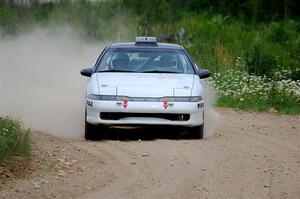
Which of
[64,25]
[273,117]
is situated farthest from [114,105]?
[64,25]

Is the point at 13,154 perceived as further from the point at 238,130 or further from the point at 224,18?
the point at 224,18

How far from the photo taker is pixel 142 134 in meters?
14.2

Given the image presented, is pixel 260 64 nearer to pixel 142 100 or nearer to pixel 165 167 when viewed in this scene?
pixel 142 100

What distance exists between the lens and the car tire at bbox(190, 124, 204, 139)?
13438 mm

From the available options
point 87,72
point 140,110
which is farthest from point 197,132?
point 87,72

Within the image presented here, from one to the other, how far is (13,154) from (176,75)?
414 cm

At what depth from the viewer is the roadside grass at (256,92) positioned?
18.5 metres

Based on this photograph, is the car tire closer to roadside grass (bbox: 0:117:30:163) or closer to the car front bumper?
the car front bumper

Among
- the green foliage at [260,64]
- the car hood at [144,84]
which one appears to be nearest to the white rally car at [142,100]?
the car hood at [144,84]

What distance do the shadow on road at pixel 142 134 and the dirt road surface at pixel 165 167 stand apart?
16 mm

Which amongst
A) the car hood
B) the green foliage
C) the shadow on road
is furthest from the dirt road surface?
the green foliage

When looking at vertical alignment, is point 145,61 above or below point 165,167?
above

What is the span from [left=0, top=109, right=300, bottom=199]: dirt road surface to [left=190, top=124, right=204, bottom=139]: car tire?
5.7 inches

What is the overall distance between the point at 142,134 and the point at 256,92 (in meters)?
5.85
